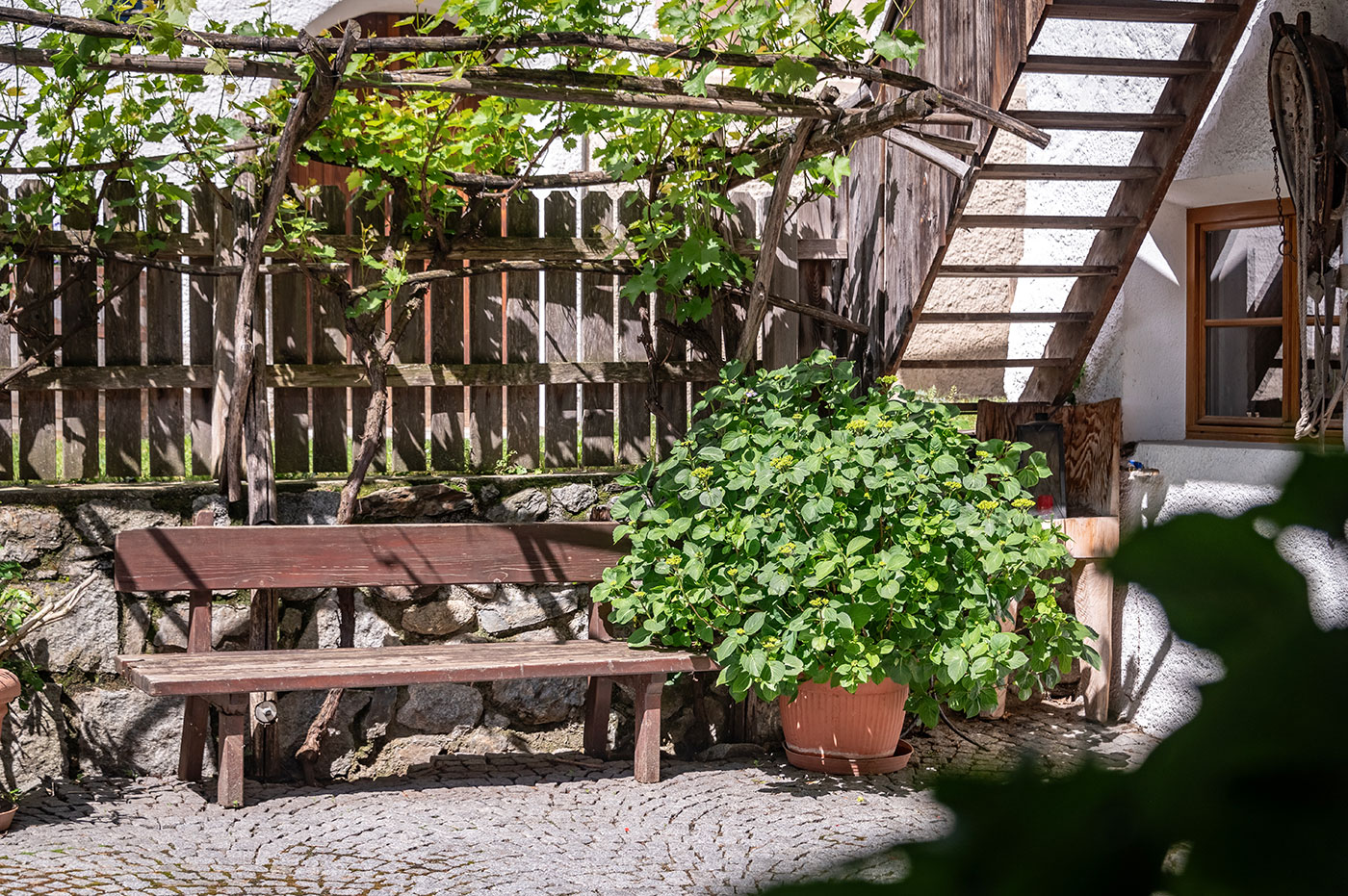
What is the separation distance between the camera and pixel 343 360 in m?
4.57

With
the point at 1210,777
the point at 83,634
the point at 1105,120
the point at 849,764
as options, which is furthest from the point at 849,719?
the point at 1210,777

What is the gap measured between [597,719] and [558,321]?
1462 millimetres

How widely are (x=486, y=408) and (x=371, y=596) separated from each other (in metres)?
0.80

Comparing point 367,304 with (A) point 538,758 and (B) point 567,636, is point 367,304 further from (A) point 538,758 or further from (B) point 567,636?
(A) point 538,758

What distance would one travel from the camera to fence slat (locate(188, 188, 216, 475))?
175 inches

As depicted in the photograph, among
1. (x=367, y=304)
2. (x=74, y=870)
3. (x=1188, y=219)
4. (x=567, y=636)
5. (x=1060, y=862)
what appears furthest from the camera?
(x=1188, y=219)

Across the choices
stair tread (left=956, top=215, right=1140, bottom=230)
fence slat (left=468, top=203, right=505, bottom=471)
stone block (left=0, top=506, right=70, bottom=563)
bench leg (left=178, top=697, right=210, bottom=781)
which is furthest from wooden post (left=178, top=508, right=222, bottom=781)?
stair tread (left=956, top=215, right=1140, bottom=230)

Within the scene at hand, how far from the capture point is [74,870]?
3205 mm

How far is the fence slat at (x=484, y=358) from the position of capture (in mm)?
4691

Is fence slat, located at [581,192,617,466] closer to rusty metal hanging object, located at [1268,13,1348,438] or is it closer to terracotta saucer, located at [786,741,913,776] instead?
terracotta saucer, located at [786,741,913,776]

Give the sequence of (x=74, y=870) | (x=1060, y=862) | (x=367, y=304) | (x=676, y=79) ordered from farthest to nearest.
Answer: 1. (x=367, y=304)
2. (x=676, y=79)
3. (x=74, y=870)
4. (x=1060, y=862)

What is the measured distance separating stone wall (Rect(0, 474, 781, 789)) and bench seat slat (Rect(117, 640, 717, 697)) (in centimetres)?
25

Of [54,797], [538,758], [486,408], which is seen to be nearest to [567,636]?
[538,758]

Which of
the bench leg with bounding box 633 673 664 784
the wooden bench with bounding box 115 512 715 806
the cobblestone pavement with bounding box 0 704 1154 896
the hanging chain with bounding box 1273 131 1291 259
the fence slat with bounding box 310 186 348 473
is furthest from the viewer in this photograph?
the fence slat with bounding box 310 186 348 473
